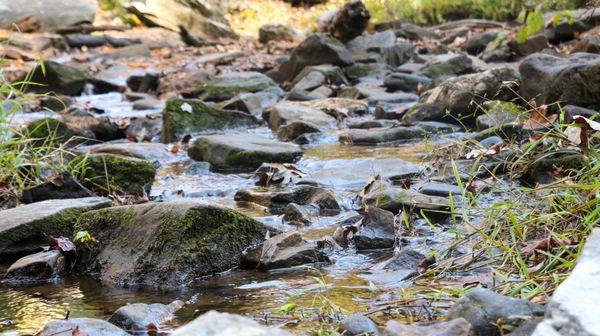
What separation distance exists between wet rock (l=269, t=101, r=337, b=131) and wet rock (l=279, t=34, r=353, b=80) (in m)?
2.90

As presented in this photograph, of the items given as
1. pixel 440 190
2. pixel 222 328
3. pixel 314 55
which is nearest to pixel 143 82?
pixel 314 55

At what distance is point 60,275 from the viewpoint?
3.12 meters

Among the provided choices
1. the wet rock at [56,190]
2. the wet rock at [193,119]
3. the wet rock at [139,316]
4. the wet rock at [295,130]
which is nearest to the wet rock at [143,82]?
the wet rock at [193,119]

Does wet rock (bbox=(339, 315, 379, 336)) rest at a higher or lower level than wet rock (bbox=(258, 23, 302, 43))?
higher

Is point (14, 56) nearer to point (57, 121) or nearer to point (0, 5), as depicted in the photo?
point (0, 5)

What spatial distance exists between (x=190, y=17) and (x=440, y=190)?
1225 centimetres

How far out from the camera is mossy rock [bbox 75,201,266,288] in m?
2.92

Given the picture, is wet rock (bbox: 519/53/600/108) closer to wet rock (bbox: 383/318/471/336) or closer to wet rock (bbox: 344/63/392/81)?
wet rock (bbox: 383/318/471/336)

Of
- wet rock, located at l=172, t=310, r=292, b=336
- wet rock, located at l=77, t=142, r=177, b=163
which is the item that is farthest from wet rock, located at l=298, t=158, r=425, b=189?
wet rock, located at l=172, t=310, r=292, b=336

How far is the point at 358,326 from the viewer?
2027 mm

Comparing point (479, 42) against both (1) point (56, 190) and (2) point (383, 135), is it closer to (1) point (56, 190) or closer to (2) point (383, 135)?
(2) point (383, 135)

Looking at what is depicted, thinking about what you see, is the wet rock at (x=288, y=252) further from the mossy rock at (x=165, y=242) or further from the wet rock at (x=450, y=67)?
the wet rock at (x=450, y=67)

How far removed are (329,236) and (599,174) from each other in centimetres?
123

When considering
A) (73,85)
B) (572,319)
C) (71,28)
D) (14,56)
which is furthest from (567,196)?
(71,28)
